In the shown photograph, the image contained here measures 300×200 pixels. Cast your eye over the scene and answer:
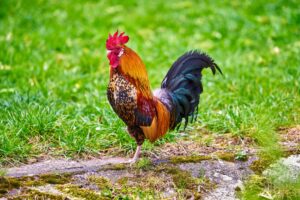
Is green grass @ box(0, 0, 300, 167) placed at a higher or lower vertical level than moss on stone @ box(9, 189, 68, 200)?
higher

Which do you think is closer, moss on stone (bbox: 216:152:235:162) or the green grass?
moss on stone (bbox: 216:152:235:162)

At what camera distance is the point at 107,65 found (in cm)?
757

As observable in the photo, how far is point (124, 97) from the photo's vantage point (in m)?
4.20

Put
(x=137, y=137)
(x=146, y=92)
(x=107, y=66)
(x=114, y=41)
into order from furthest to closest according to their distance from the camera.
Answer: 1. (x=107, y=66)
2. (x=137, y=137)
3. (x=146, y=92)
4. (x=114, y=41)

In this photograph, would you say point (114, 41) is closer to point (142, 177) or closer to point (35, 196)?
point (142, 177)

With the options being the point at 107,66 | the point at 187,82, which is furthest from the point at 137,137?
the point at 107,66

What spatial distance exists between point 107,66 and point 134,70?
131 inches

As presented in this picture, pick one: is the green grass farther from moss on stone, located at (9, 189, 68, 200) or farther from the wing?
moss on stone, located at (9, 189, 68, 200)

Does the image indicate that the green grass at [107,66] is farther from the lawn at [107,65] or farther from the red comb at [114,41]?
the red comb at [114,41]

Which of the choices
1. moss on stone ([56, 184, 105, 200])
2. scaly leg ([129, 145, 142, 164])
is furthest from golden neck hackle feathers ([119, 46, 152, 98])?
moss on stone ([56, 184, 105, 200])

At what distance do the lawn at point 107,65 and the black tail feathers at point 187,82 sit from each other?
0.57 meters

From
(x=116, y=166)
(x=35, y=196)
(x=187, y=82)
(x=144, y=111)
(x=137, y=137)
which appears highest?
(x=187, y=82)

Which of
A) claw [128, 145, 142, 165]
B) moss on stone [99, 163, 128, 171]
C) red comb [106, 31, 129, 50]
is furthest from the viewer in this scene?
claw [128, 145, 142, 165]

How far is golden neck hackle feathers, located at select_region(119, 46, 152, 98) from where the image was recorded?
4.20 metres
